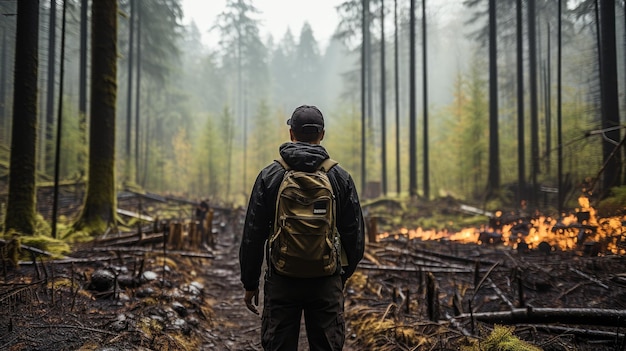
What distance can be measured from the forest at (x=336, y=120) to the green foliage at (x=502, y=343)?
3744mm

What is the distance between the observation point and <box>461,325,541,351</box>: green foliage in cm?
274

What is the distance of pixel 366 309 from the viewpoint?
16.3 ft

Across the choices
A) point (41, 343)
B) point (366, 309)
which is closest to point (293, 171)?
point (41, 343)

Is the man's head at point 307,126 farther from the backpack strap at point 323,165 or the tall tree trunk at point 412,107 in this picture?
the tall tree trunk at point 412,107

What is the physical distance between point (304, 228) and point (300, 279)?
1.35ft

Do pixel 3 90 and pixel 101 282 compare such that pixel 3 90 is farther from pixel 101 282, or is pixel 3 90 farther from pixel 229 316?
pixel 229 316

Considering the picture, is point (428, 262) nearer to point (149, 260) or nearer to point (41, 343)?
point (149, 260)

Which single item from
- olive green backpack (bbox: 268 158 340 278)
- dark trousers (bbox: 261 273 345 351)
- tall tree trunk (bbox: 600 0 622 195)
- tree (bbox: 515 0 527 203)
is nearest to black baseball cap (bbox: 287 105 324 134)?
olive green backpack (bbox: 268 158 340 278)

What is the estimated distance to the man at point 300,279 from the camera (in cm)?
247

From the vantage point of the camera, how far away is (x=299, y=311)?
2.56 m

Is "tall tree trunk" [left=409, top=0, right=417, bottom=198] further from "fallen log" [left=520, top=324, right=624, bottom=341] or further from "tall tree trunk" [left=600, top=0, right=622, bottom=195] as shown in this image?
"fallen log" [left=520, top=324, right=624, bottom=341]

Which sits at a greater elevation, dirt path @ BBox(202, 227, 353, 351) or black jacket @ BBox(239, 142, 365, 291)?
black jacket @ BBox(239, 142, 365, 291)

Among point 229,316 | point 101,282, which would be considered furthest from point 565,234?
point 101,282

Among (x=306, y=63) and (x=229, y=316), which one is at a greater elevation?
(x=306, y=63)
